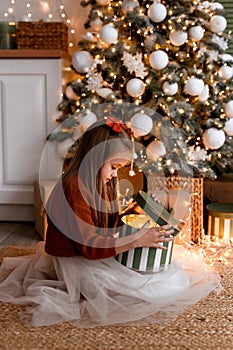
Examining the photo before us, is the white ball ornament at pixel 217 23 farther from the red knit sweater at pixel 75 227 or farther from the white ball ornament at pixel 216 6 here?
the red knit sweater at pixel 75 227

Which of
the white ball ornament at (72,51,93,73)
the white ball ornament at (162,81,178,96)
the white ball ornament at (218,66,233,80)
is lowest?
the white ball ornament at (162,81,178,96)

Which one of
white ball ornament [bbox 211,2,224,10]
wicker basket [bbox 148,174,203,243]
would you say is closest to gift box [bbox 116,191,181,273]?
wicker basket [bbox 148,174,203,243]

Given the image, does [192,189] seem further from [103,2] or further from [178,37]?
[103,2]

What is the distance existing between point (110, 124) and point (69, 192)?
0.89 feet

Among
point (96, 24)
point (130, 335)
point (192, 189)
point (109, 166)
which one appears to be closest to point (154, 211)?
point (109, 166)

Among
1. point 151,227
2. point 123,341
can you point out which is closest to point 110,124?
point 151,227

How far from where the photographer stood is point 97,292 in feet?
5.82

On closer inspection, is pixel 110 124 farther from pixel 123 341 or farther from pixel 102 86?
pixel 102 86

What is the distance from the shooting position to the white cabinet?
297 cm

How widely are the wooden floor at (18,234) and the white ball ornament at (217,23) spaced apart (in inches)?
58.0

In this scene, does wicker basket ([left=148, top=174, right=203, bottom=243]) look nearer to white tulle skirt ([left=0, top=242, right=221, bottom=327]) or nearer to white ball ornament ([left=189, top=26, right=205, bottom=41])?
white tulle skirt ([left=0, top=242, right=221, bottom=327])

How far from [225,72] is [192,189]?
2.44ft

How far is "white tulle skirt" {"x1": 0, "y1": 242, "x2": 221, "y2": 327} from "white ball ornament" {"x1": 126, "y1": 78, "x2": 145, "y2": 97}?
110 cm

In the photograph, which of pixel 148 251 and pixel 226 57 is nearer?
pixel 148 251
